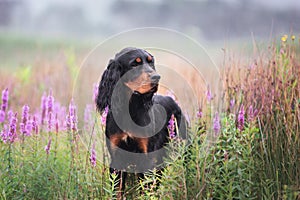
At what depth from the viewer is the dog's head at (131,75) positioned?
3373 millimetres

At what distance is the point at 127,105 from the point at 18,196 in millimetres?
1178

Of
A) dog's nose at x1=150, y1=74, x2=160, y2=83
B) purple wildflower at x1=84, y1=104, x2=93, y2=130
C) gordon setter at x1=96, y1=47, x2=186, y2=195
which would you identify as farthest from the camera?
purple wildflower at x1=84, y1=104, x2=93, y2=130

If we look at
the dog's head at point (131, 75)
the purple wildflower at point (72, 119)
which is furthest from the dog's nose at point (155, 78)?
the purple wildflower at point (72, 119)

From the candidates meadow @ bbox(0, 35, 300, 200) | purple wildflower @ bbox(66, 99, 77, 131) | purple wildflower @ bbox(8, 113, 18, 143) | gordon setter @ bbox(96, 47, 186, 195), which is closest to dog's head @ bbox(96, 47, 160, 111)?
gordon setter @ bbox(96, 47, 186, 195)

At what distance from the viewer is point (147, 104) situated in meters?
3.74

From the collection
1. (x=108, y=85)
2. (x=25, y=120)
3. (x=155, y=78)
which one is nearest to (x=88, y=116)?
(x=108, y=85)

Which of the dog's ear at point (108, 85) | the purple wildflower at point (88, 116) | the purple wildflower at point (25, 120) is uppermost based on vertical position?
the dog's ear at point (108, 85)

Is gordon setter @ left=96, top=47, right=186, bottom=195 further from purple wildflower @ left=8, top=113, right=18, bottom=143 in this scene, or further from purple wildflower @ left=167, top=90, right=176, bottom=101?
purple wildflower @ left=8, top=113, right=18, bottom=143

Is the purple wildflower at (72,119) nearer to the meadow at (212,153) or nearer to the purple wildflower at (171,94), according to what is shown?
the meadow at (212,153)

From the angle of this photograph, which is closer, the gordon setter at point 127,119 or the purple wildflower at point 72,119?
the purple wildflower at point 72,119

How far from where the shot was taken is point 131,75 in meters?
3.55

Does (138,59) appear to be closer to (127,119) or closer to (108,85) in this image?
(108,85)

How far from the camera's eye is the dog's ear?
366 centimetres

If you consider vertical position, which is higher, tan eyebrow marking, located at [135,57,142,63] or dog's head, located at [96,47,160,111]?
tan eyebrow marking, located at [135,57,142,63]
